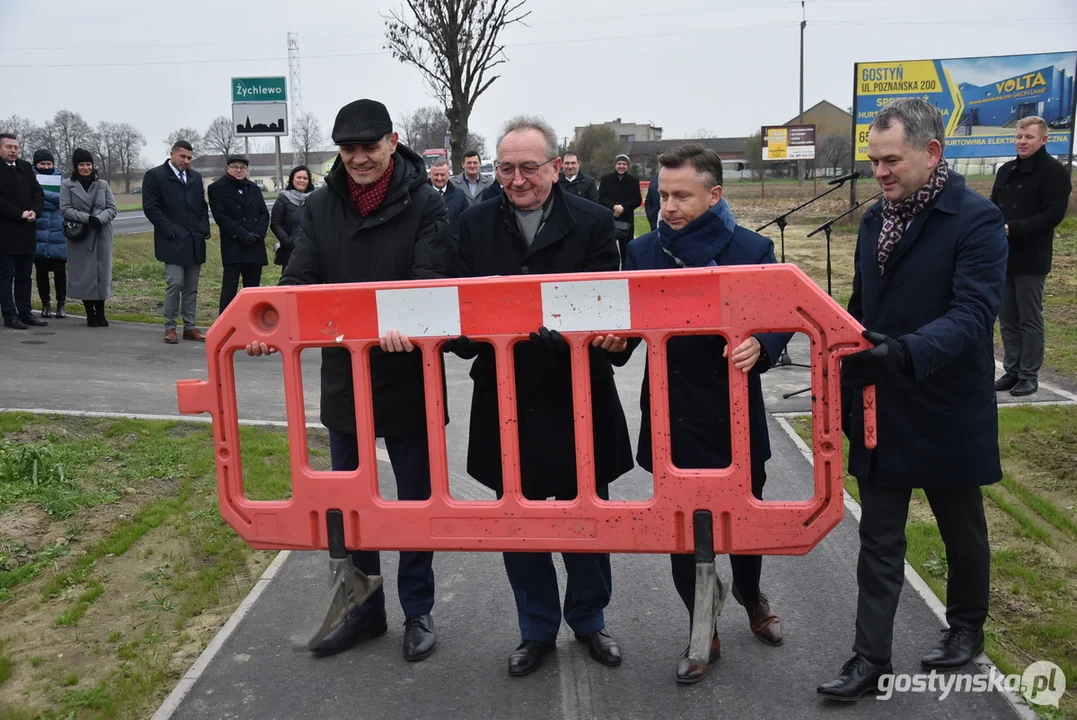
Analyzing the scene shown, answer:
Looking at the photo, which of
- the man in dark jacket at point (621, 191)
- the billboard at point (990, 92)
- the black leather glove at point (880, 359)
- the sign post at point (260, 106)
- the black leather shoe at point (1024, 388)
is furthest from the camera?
the billboard at point (990, 92)

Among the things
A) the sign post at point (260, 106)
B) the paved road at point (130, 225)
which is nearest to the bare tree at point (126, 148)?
the paved road at point (130, 225)

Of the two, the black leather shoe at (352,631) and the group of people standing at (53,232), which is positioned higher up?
the group of people standing at (53,232)

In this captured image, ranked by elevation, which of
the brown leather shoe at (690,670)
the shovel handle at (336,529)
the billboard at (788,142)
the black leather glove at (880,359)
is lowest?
the brown leather shoe at (690,670)

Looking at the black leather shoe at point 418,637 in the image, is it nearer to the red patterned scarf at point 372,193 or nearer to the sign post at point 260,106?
the red patterned scarf at point 372,193

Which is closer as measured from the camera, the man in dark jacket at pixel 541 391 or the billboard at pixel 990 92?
the man in dark jacket at pixel 541 391

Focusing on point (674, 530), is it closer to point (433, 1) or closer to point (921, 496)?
point (921, 496)

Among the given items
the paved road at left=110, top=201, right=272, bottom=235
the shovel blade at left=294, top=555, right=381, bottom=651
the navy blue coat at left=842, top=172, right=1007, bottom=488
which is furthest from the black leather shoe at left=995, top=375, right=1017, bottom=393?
the paved road at left=110, top=201, right=272, bottom=235

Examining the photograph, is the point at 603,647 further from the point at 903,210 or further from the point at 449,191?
the point at 449,191

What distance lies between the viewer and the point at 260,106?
16422 millimetres

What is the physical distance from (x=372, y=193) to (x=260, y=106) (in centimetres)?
1317

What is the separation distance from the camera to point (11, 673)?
4098 millimetres

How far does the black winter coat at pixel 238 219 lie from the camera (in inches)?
447

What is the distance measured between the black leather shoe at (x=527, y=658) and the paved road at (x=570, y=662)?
0.05 metres

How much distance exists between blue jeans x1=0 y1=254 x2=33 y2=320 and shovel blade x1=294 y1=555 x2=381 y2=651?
9014 mm
